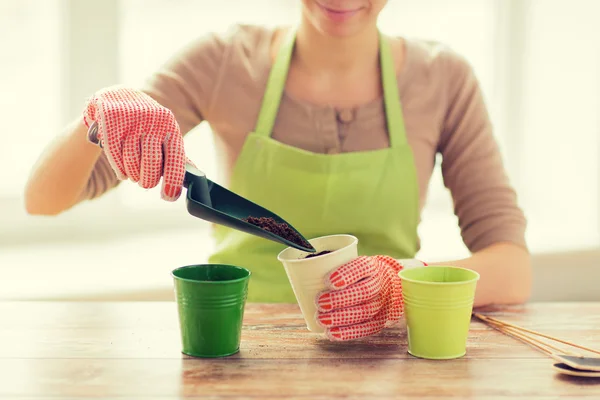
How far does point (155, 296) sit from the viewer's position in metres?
2.16

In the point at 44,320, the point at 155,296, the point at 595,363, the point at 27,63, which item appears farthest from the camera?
the point at 27,63

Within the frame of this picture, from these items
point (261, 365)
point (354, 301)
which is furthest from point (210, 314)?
point (354, 301)

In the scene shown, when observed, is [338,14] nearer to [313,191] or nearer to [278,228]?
[313,191]

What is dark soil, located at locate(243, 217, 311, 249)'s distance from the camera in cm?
122

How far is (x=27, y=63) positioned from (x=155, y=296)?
3.03 feet

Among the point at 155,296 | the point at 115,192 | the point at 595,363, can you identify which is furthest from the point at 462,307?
the point at 115,192

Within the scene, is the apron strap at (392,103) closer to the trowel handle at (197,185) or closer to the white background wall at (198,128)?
the trowel handle at (197,185)

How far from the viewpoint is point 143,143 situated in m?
1.21

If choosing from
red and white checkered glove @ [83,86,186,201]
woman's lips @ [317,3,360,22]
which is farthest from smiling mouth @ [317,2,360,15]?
red and white checkered glove @ [83,86,186,201]

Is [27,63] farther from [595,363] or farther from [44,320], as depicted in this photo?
[595,363]

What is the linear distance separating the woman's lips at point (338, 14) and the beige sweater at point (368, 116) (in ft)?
0.67

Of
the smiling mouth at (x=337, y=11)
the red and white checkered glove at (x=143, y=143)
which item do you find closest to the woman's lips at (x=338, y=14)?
the smiling mouth at (x=337, y=11)

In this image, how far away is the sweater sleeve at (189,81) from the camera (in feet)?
5.66

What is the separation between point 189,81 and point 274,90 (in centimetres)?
19
